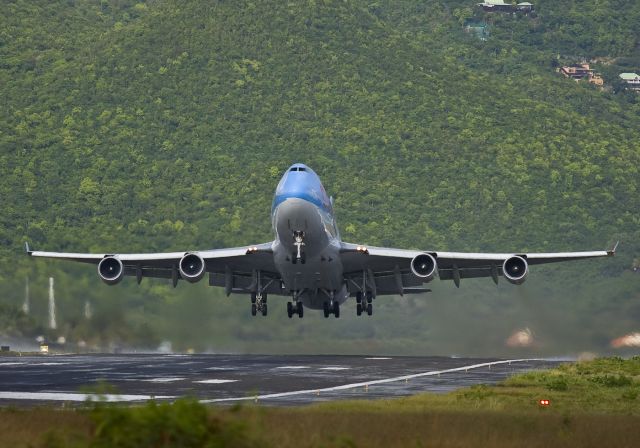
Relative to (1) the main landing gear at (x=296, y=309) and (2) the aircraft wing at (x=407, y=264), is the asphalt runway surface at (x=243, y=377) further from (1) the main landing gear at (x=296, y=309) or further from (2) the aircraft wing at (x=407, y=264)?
(2) the aircraft wing at (x=407, y=264)

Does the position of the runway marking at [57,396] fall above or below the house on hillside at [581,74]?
below

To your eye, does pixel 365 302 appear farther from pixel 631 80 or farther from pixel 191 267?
pixel 631 80

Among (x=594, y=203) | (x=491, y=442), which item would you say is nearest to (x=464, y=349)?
(x=491, y=442)

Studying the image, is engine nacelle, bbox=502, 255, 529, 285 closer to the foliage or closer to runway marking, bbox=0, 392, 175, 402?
runway marking, bbox=0, 392, 175, 402

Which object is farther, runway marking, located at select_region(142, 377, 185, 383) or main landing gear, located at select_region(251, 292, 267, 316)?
main landing gear, located at select_region(251, 292, 267, 316)

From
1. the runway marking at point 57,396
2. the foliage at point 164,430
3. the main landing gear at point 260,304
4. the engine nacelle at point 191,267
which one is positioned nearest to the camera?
the foliage at point 164,430

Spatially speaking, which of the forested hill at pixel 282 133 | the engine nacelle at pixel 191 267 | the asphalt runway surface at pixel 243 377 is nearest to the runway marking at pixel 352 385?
the asphalt runway surface at pixel 243 377

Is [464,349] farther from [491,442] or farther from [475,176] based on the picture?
[475,176]

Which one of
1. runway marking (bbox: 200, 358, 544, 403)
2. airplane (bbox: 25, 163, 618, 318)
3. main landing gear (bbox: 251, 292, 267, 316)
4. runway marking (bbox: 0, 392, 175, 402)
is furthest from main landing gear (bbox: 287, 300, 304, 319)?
runway marking (bbox: 0, 392, 175, 402)
